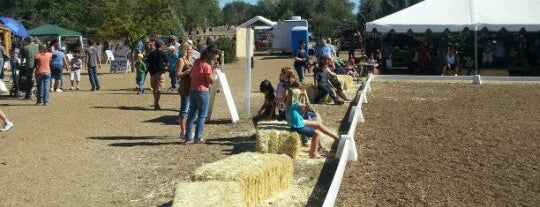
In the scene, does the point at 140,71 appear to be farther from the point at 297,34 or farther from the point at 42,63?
the point at 297,34

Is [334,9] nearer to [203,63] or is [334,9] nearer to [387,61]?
[387,61]

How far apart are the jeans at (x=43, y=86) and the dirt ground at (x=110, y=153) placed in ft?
0.78

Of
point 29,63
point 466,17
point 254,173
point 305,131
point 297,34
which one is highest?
point 466,17

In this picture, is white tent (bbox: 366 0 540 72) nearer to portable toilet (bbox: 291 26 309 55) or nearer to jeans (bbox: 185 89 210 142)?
jeans (bbox: 185 89 210 142)

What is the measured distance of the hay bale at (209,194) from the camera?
5.77m

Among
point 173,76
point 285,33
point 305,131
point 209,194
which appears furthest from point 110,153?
point 285,33

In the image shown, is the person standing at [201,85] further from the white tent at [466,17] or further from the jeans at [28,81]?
the white tent at [466,17]

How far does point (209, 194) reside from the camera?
5.99 meters

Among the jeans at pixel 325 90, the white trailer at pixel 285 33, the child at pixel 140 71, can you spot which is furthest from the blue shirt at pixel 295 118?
the white trailer at pixel 285 33

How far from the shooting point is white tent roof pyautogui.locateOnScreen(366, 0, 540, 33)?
2341cm

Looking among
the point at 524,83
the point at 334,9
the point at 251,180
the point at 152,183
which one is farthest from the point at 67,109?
the point at 334,9

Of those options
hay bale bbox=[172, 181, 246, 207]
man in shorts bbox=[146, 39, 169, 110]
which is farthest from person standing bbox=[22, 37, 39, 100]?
hay bale bbox=[172, 181, 246, 207]

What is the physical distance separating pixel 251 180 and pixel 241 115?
740 cm

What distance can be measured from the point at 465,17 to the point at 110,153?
56.5 ft
